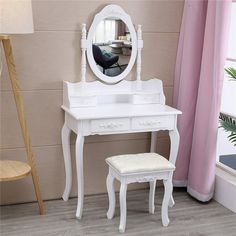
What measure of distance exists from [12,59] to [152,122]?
1.04m

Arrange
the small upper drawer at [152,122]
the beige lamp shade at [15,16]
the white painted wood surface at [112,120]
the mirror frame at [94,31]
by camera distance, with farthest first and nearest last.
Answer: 1. the mirror frame at [94,31]
2. the small upper drawer at [152,122]
3. the white painted wood surface at [112,120]
4. the beige lamp shade at [15,16]

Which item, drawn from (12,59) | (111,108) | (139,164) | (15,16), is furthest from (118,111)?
(15,16)

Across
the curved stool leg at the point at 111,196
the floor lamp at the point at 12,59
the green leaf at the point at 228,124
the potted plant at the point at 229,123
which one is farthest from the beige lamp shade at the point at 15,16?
the green leaf at the point at 228,124

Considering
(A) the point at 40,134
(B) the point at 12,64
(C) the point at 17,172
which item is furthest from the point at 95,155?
(B) the point at 12,64

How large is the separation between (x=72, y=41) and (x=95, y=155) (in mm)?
891

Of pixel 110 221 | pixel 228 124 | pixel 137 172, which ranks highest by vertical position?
pixel 228 124

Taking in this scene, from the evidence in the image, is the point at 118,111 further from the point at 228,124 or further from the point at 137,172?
the point at 228,124

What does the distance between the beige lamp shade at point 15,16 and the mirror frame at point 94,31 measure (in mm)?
588

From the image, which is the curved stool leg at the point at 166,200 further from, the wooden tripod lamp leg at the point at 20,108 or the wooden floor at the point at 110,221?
the wooden tripod lamp leg at the point at 20,108

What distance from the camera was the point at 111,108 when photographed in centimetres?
327

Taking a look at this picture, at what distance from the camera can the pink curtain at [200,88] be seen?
10.5 feet

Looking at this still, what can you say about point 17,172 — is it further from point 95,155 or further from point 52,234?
point 95,155

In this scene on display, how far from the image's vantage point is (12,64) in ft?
9.71

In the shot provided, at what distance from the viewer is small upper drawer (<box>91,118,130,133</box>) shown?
303 centimetres
